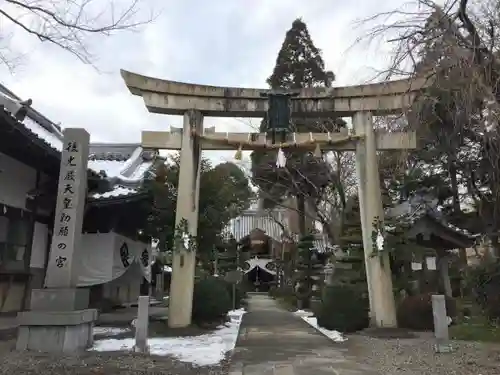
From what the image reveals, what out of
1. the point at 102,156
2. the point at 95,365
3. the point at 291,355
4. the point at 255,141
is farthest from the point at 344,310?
the point at 102,156

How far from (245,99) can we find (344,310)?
262 inches

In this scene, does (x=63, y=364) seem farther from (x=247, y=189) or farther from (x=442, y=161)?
(x=247, y=189)

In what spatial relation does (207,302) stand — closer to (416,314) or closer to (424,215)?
(416,314)

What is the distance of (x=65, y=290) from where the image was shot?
816 centimetres

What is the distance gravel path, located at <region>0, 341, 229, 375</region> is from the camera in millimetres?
6539

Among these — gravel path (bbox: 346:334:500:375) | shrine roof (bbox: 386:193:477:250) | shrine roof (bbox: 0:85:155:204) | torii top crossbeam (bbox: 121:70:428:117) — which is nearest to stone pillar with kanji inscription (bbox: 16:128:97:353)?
shrine roof (bbox: 0:85:155:204)

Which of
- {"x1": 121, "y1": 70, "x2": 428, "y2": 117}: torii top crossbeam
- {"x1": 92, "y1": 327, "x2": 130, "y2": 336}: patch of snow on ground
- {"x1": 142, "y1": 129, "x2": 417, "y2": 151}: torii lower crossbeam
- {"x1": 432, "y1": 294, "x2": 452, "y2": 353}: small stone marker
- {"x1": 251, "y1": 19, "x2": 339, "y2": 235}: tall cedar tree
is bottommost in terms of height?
{"x1": 92, "y1": 327, "x2": 130, "y2": 336}: patch of snow on ground

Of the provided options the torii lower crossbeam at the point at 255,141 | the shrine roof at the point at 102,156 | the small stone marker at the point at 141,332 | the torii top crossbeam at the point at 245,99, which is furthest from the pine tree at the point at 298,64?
the small stone marker at the point at 141,332

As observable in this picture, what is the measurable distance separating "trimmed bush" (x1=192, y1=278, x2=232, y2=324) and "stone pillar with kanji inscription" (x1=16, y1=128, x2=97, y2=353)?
4.72m

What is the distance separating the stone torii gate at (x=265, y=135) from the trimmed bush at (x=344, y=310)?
40 cm

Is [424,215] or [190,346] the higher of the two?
[424,215]

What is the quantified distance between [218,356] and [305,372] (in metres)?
2.00

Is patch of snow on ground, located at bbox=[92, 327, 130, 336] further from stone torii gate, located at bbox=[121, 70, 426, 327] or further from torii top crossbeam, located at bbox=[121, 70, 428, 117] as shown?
torii top crossbeam, located at bbox=[121, 70, 428, 117]

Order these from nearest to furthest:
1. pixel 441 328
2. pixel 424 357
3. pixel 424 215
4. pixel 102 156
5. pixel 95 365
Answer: pixel 95 365
pixel 424 357
pixel 441 328
pixel 424 215
pixel 102 156
